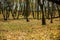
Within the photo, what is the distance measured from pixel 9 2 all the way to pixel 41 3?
704 inches

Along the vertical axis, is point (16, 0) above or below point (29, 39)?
above

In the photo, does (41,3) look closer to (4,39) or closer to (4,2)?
(4,39)

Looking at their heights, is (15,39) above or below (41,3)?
below

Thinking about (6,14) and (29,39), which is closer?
(29,39)

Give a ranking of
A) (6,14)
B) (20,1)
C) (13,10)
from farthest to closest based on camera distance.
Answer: (13,10), (6,14), (20,1)

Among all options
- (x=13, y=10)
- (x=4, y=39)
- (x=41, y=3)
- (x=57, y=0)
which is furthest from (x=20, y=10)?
(x=57, y=0)

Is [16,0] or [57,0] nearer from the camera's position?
[57,0]

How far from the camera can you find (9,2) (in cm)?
4453

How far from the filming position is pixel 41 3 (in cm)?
2802

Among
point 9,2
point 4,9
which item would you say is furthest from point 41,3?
point 4,9

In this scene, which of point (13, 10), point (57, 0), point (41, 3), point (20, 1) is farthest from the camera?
point (13, 10)

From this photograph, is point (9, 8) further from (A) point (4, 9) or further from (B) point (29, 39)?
(B) point (29, 39)

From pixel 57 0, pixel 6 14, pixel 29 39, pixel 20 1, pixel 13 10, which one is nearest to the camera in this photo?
pixel 57 0

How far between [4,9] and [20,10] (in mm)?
5352
